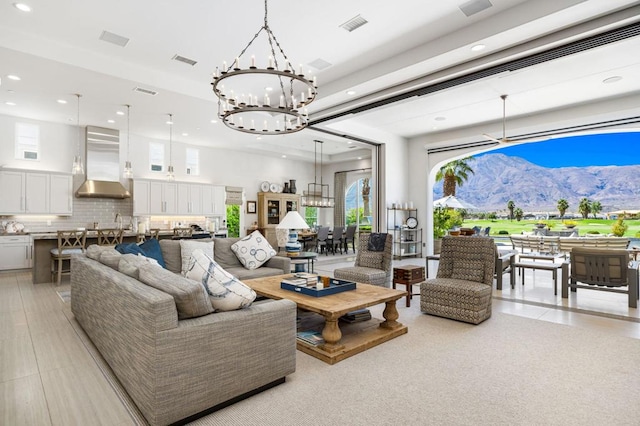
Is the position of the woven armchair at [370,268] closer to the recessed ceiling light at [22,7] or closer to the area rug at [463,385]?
the area rug at [463,385]

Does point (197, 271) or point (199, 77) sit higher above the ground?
point (199, 77)

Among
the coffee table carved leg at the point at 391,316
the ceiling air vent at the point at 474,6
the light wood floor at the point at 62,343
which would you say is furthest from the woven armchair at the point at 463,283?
the ceiling air vent at the point at 474,6

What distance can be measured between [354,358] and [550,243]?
21.6 ft

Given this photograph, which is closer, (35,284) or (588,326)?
(588,326)

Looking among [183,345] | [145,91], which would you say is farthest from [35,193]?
[183,345]

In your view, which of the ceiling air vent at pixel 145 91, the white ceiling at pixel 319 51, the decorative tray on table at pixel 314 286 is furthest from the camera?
the ceiling air vent at pixel 145 91

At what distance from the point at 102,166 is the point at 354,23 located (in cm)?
→ 697

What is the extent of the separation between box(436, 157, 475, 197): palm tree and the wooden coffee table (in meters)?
9.03

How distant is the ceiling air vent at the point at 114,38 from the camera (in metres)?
4.27

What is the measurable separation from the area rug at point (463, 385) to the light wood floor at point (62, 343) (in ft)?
0.63

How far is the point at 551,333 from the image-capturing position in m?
3.51

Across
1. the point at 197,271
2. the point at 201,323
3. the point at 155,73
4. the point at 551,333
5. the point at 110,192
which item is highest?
the point at 155,73

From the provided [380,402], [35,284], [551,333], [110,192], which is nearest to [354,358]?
[380,402]

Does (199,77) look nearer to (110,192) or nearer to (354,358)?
(110,192)
